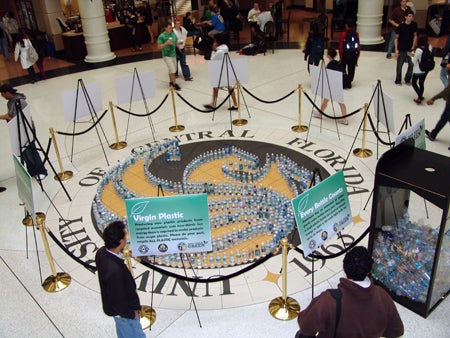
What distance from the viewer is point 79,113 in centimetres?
866

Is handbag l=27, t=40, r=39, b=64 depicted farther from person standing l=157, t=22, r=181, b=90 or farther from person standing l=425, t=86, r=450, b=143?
person standing l=425, t=86, r=450, b=143

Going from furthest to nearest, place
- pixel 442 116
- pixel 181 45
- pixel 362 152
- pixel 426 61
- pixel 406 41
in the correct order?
pixel 181 45, pixel 406 41, pixel 426 61, pixel 362 152, pixel 442 116

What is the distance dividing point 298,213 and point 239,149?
4149 mm

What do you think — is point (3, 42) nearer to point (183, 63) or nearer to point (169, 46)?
point (183, 63)

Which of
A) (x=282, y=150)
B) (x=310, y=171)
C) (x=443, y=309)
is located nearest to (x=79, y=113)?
(x=282, y=150)

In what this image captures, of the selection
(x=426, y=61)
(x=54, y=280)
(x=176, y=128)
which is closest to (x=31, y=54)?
(x=176, y=128)

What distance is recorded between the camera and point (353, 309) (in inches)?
124

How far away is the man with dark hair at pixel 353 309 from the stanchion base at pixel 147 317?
229 cm

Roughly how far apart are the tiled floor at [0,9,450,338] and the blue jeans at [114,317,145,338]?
0.65 m

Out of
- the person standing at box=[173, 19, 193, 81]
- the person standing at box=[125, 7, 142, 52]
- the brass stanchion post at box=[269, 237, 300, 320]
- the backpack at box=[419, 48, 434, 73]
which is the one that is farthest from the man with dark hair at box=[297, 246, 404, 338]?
the person standing at box=[125, 7, 142, 52]

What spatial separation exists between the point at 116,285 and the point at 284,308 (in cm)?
204

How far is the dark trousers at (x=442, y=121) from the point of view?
7.81 metres

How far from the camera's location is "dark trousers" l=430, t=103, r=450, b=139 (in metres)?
7.81

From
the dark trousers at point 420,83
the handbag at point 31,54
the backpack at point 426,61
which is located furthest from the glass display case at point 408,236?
the handbag at point 31,54
